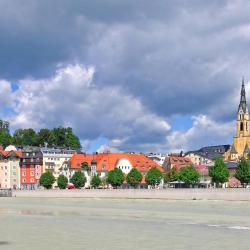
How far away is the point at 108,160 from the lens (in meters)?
157

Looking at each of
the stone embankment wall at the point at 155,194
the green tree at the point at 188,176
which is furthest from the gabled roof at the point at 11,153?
the green tree at the point at 188,176

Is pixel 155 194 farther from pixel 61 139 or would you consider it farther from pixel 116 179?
pixel 61 139

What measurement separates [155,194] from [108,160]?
60915 mm

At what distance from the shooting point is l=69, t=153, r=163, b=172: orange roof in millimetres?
156625

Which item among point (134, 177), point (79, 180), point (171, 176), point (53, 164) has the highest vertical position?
point (53, 164)

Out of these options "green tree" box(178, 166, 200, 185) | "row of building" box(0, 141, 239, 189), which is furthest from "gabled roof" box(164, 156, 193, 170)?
"green tree" box(178, 166, 200, 185)

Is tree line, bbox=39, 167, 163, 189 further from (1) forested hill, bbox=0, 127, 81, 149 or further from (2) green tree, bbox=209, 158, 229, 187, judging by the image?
(1) forested hill, bbox=0, 127, 81, 149

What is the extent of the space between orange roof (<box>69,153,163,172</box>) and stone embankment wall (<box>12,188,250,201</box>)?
38.2 meters

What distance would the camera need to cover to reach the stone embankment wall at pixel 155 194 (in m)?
85.2

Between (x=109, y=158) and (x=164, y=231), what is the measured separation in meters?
123

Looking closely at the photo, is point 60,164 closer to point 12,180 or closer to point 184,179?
point 12,180

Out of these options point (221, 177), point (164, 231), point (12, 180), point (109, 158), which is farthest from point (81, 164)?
point (164, 231)

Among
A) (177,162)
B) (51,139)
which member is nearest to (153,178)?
(177,162)

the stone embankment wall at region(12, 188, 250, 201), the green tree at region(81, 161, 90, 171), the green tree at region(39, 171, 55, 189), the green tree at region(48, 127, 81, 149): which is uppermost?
the green tree at region(48, 127, 81, 149)
